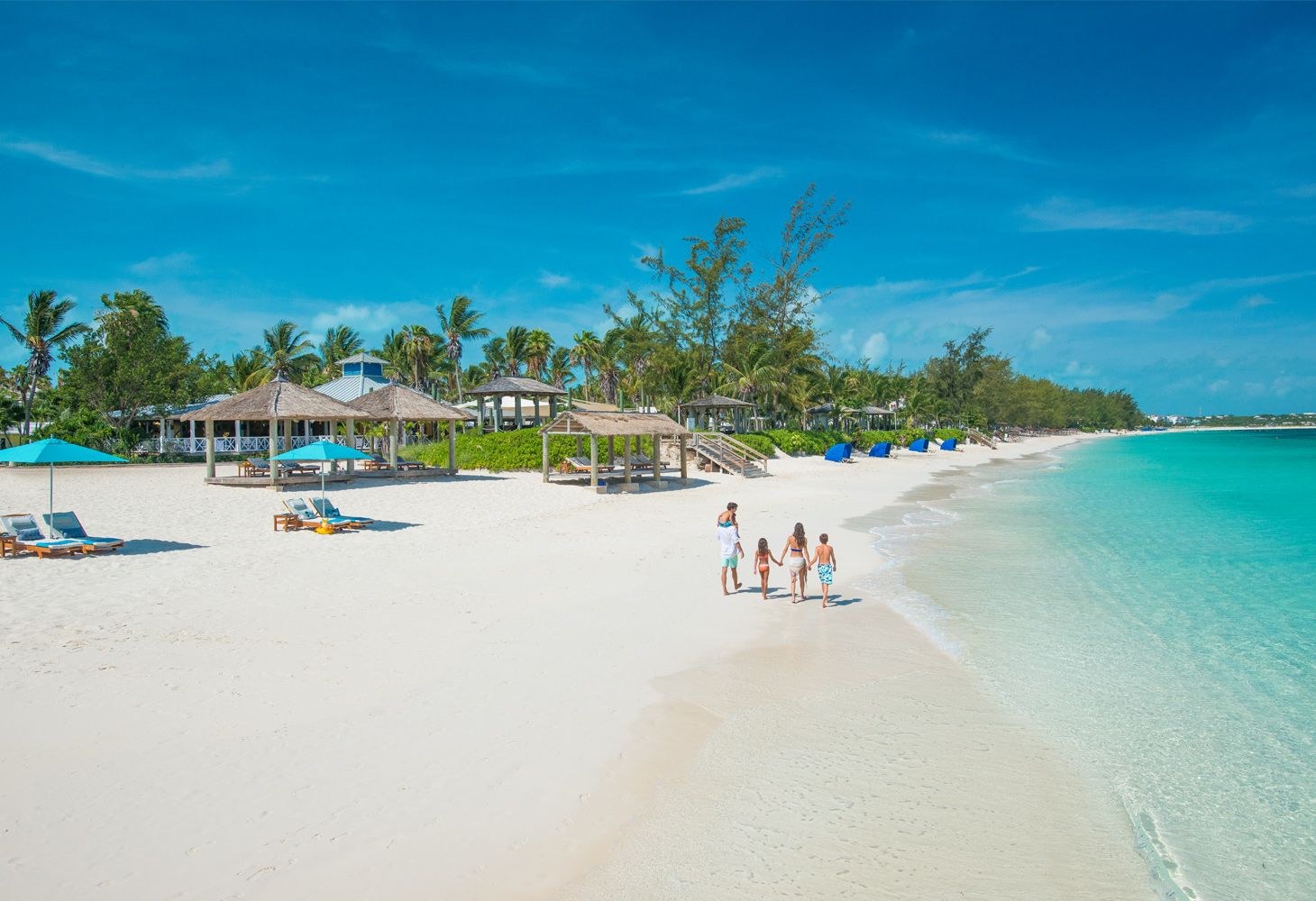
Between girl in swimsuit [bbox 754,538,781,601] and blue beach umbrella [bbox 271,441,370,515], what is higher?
blue beach umbrella [bbox 271,441,370,515]

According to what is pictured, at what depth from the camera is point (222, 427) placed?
4250 cm

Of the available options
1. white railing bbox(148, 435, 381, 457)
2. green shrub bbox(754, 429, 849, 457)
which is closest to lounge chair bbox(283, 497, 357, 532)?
white railing bbox(148, 435, 381, 457)

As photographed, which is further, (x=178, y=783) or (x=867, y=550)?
(x=867, y=550)

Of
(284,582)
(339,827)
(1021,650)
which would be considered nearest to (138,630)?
(284,582)

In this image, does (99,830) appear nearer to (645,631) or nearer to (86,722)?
(86,722)

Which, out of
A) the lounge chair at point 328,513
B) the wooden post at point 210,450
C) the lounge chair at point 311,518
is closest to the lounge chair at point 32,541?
the lounge chair at point 311,518

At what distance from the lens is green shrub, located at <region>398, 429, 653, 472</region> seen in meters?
29.0

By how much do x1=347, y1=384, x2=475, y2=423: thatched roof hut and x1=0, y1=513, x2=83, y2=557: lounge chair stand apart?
44.1ft

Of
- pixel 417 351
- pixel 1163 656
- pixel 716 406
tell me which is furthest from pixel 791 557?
pixel 417 351

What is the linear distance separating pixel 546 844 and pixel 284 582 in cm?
770

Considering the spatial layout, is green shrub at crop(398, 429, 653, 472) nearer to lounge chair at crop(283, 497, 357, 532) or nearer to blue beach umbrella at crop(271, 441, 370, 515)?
blue beach umbrella at crop(271, 441, 370, 515)

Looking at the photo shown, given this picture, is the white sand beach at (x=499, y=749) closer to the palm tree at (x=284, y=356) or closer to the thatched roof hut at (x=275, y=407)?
the thatched roof hut at (x=275, y=407)

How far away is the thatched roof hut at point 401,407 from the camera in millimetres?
25922

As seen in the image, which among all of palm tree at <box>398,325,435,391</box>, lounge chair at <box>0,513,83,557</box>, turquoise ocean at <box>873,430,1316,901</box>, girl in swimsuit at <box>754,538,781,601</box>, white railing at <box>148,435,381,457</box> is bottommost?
turquoise ocean at <box>873,430,1316,901</box>
